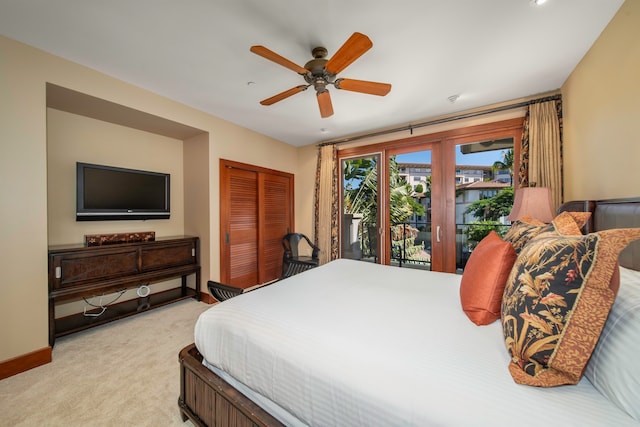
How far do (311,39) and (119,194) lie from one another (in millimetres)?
2781

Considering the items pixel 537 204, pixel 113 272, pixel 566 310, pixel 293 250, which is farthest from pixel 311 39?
pixel 293 250

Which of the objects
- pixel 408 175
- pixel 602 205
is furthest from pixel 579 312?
pixel 408 175

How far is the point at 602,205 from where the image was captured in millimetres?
1431

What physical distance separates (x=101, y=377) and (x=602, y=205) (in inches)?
146

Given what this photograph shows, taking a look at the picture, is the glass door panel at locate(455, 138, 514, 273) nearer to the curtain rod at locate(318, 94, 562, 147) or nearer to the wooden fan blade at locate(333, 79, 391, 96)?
the curtain rod at locate(318, 94, 562, 147)

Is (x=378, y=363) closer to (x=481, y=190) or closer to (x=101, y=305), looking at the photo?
(x=481, y=190)

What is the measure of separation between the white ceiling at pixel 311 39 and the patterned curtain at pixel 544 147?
24cm

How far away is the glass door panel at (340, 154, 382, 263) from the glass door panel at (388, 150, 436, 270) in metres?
0.25

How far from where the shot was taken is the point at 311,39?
1.74 metres

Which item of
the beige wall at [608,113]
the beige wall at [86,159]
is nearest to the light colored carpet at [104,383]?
the beige wall at [86,159]

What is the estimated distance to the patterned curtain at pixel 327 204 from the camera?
399 centimetres

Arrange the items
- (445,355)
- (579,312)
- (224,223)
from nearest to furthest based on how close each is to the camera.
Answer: (579,312), (445,355), (224,223)

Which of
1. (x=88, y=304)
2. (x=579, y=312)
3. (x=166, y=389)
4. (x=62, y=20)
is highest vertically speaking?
(x=62, y=20)

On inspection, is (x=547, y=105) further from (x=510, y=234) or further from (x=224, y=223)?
(x=224, y=223)
